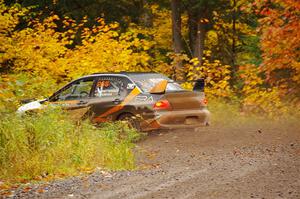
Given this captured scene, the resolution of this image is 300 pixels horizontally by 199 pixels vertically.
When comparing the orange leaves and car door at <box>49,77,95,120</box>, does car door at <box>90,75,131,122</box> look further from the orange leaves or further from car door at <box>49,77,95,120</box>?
the orange leaves

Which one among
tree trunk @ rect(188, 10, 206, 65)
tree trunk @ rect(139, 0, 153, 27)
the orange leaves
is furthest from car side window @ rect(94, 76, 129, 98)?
tree trunk @ rect(139, 0, 153, 27)

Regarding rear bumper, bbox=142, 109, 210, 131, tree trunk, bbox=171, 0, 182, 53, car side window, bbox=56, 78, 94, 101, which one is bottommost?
rear bumper, bbox=142, 109, 210, 131

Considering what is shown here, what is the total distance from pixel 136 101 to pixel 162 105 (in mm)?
652

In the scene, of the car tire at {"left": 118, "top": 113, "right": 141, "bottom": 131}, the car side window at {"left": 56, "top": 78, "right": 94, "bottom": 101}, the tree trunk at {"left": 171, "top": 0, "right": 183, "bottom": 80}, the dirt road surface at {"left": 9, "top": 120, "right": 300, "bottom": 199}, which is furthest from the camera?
the tree trunk at {"left": 171, "top": 0, "right": 183, "bottom": 80}

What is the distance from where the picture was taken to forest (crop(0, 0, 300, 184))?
15.1 meters

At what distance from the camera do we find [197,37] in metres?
24.6

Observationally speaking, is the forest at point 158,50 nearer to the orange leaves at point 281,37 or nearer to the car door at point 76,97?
→ the orange leaves at point 281,37

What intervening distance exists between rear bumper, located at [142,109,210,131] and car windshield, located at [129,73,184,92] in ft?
2.54

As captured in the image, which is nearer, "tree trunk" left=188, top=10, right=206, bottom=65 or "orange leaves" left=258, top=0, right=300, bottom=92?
"orange leaves" left=258, top=0, right=300, bottom=92

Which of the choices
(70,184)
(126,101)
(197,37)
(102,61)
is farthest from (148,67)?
(70,184)

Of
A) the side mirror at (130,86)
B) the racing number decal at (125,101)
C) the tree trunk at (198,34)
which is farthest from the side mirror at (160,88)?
the tree trunk at (198,34)

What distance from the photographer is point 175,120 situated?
14.3 meters

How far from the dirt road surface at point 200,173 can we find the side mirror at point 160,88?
3.95ft

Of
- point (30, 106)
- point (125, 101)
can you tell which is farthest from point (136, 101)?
point (30, 106)
